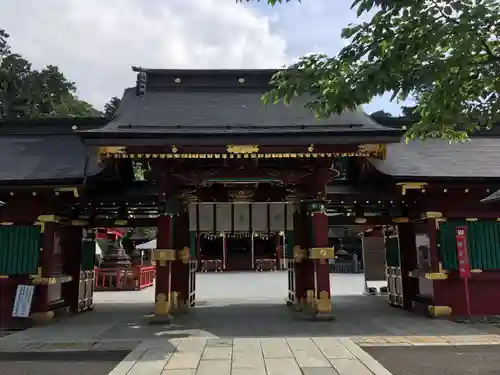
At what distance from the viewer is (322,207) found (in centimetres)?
973

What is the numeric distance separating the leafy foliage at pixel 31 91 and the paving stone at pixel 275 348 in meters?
38.7

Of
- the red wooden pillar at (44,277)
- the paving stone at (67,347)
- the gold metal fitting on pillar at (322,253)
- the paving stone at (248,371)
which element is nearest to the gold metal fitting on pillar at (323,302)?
the gold metal fitting on pillar at (322,253)

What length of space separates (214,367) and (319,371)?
1.38m

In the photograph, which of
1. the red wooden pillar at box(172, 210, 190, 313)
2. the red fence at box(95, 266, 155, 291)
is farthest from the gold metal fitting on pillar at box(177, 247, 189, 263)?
the red fence at box(95, 266, 155, 291)

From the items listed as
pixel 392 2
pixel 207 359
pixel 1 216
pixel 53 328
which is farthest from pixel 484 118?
pixel 1 216

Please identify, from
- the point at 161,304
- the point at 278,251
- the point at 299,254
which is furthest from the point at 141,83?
the point at 278,251

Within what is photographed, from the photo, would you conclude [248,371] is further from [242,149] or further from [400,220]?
[400,220]

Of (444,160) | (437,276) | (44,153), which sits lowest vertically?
(437,276)

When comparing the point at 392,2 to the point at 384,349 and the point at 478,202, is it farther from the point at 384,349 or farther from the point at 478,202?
the point at 478,202

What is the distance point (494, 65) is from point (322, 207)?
5518mm

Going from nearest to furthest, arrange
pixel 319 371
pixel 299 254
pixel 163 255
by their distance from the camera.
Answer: pixel 319 371, pixel 163 255, pixel 299 254

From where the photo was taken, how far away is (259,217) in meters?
11.1

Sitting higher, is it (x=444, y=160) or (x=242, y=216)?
(x=444, y=160)

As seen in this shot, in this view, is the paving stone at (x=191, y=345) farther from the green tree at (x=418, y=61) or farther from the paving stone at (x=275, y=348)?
the green tree at (x=418, y=61)
